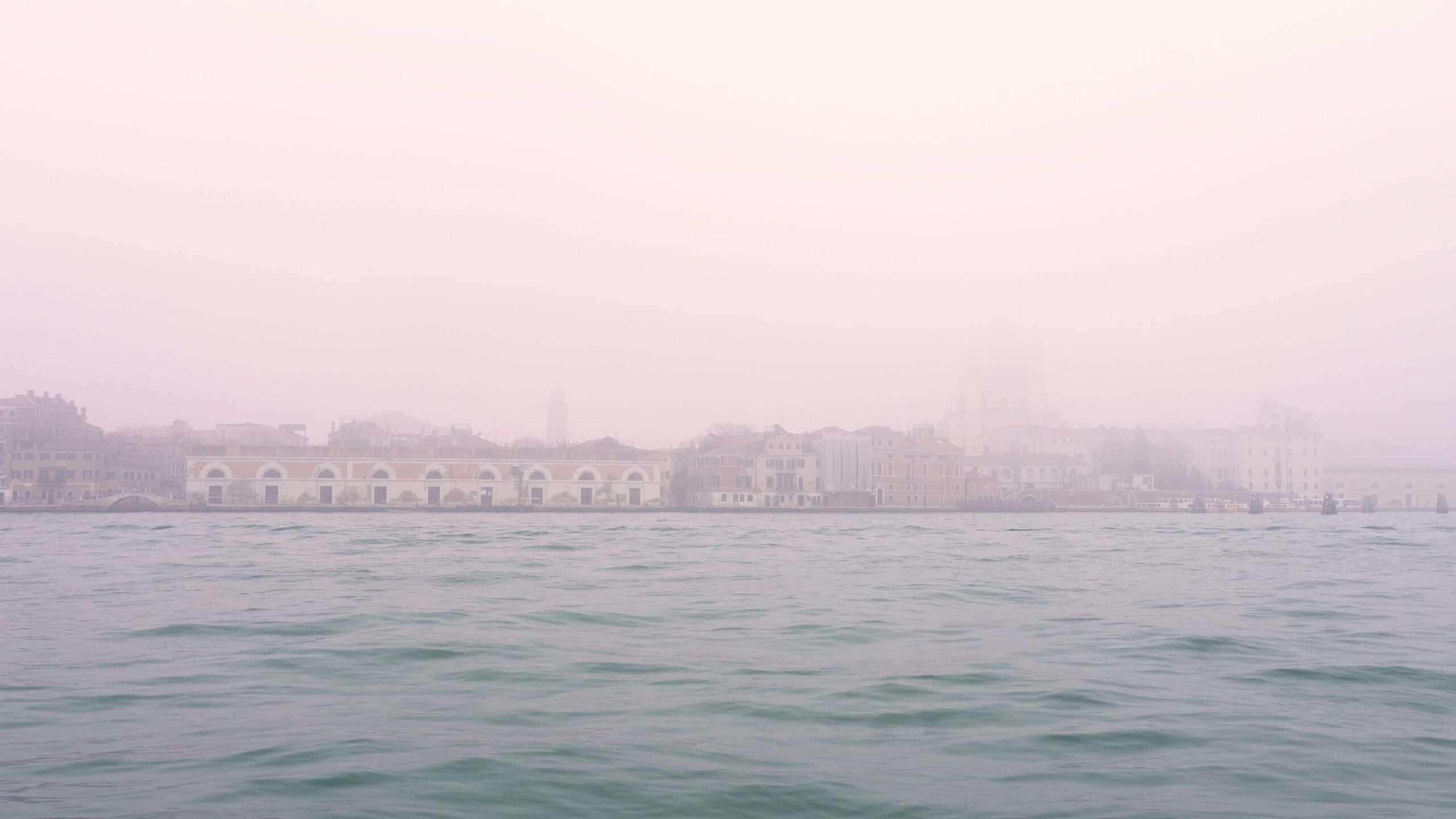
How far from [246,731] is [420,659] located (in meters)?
3.06

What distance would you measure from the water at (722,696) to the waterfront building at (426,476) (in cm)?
6015

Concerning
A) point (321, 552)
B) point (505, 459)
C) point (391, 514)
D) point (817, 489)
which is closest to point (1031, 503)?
point (817, 489)

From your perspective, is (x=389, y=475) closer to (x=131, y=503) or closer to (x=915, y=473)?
(x=131, y=503)

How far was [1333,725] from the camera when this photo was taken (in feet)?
24.2

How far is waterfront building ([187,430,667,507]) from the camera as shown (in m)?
76.2

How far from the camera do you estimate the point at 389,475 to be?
261 ft

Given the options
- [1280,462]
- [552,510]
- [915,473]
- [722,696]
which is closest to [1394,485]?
[1280,462]

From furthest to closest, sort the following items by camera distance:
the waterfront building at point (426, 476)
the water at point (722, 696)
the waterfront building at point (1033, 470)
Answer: the waterfront building at point (1033, 470), the waterfront building at point (426, 476), the water at point (722, 696)

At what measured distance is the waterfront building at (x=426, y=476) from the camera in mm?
76250

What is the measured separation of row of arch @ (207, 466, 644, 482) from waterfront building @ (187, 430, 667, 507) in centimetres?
4

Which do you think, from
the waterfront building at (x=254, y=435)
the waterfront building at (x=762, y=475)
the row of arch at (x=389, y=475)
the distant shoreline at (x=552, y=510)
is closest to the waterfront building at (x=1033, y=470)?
the distant shoreline at (x=552, y=510)

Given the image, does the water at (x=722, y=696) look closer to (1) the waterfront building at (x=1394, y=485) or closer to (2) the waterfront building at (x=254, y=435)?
(2) the waterfront building at (x=254, y=435)

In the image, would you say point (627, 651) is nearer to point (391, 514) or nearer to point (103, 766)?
point (103, 766)

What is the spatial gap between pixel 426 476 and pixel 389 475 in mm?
2426
